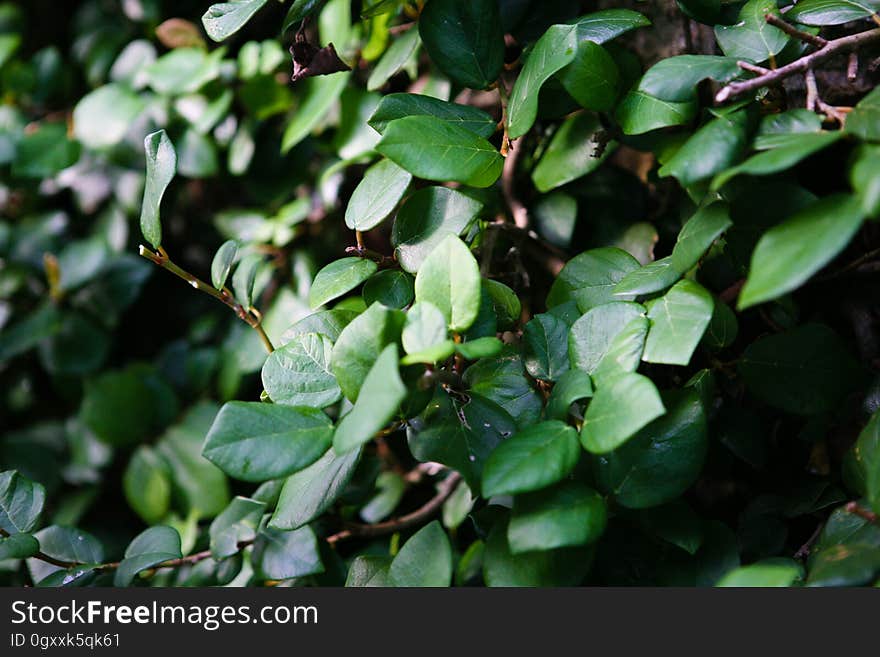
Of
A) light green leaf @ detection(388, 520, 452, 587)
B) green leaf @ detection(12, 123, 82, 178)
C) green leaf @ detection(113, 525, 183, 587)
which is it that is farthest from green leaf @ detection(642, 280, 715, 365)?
green leaf @ detection(12, 123, 82, 178)

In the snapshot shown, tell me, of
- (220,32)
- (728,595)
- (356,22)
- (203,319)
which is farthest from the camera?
(203,319)

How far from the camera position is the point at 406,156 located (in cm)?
56

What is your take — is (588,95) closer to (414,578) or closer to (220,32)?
Answer: (220,32)

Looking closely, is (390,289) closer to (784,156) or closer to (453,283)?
(453,283)

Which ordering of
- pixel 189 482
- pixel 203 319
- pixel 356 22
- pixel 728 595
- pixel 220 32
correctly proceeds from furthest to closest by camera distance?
1. pixel 203 319
2. pixel 189 482
3. pixel 356 22
4. pixel 220 32
5. pixel 728 595

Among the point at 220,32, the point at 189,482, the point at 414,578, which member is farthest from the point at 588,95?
the point at 189,482

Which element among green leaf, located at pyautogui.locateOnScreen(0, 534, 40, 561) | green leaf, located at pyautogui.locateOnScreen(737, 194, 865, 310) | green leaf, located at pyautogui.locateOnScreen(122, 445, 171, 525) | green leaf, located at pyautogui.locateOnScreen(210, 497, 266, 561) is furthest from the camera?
green leaf, located at pyautogui.locateOnScreen(122, 445, 171, 525)

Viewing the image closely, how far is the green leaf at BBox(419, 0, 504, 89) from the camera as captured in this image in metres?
0.64

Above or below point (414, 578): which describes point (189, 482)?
below

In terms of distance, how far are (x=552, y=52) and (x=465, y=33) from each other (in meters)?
0.10

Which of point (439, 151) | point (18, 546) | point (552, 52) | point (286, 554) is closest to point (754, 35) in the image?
point (552, 52)

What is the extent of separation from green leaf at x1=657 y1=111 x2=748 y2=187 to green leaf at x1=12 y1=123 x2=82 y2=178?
978 mm

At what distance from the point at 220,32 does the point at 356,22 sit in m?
0.38

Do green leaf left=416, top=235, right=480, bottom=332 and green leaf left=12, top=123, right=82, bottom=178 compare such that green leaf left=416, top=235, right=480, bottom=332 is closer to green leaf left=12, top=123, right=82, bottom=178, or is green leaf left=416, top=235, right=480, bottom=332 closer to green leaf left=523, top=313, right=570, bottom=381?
green leaf left=523, top=313, right=570, bottom=381
